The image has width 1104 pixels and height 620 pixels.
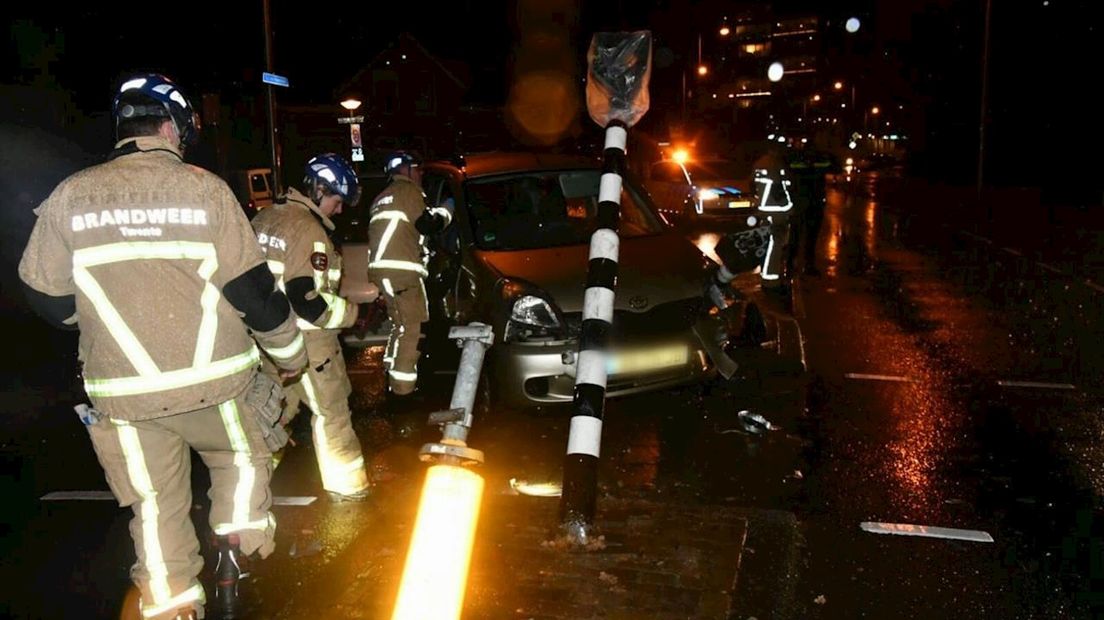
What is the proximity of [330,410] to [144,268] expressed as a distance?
1912 mm

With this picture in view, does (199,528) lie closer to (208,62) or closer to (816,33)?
(208,62)

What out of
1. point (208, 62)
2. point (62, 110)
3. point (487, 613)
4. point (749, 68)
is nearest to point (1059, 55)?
point (208, 62)

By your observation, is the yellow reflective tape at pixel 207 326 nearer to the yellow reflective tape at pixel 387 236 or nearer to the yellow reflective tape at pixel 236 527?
the yellow reflective tape at pixel 236 527

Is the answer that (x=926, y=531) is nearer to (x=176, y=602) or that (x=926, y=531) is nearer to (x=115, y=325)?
(x=176, y=602)

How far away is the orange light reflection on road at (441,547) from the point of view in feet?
12.7

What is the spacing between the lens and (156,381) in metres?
3.40

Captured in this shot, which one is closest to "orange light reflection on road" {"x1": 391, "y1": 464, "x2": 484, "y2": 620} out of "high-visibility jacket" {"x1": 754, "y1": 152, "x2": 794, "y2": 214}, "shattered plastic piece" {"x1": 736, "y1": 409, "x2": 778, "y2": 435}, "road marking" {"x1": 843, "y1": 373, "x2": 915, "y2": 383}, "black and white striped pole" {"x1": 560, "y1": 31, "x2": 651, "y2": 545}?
"black and white striped pole" {"x1": 560, "y1": 31, "x2": 651, "y2": 545}

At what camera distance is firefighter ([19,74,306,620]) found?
332cm

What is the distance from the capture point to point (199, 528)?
510cm

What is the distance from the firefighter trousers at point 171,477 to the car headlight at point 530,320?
2.66 m

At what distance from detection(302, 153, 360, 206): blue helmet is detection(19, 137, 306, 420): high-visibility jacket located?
1623 mm

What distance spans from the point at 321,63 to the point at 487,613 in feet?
155

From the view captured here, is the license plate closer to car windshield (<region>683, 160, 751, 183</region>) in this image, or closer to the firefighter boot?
the firefighter boot

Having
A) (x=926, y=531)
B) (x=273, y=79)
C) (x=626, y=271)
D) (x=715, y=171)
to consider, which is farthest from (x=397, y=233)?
(x=715, y=171)
